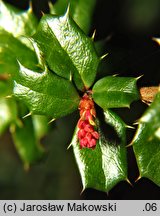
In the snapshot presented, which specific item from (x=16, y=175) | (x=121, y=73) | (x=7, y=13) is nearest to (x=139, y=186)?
(x=16, y=175)

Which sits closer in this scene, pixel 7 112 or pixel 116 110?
pixel 7 112

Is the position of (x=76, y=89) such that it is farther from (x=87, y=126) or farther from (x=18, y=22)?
(x=18, y=22)

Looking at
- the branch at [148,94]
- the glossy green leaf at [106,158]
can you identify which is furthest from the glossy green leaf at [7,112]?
the branch at [148,94]

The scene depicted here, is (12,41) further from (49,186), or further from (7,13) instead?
(49,186)

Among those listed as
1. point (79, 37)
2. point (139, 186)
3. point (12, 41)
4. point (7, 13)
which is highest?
point (7, 13)

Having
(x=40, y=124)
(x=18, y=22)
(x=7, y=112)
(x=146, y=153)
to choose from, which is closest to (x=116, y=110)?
(x=40, y=124)

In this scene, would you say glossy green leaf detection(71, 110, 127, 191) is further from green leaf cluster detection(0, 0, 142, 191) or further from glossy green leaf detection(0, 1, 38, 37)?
glossy green leaf detection(0, 1, 38, 37)
